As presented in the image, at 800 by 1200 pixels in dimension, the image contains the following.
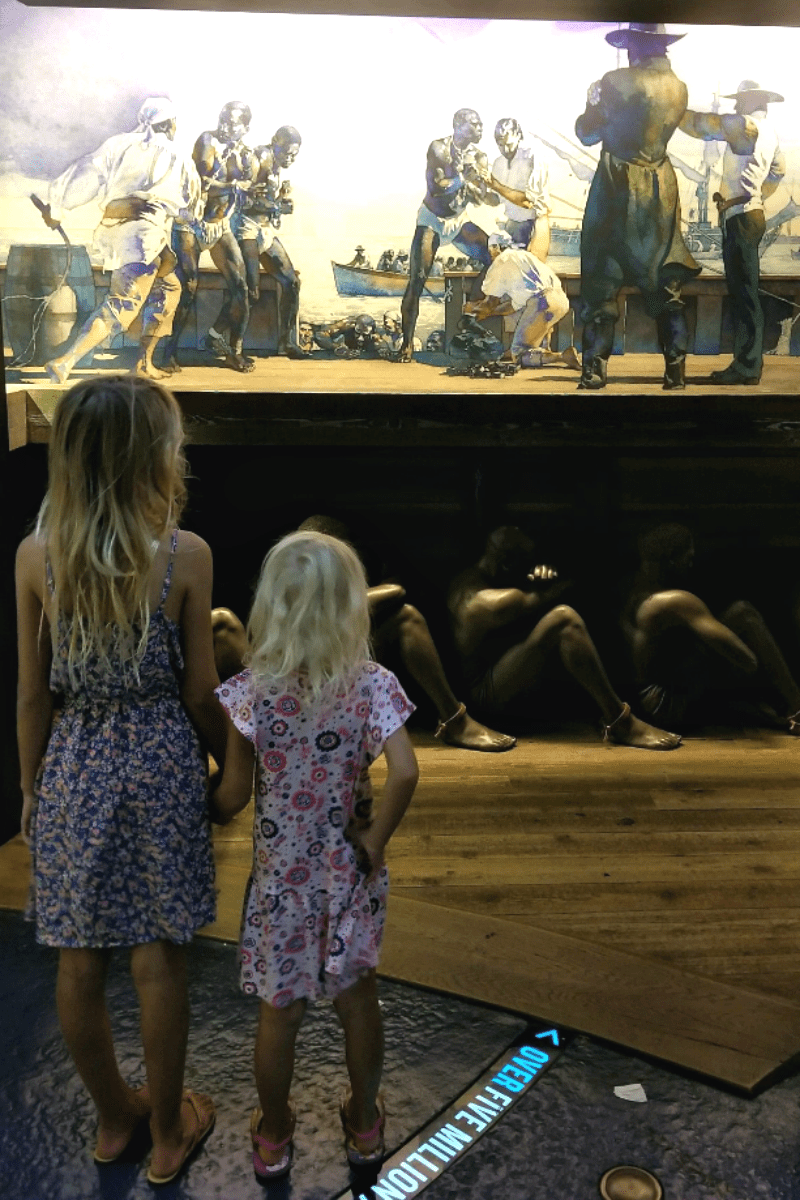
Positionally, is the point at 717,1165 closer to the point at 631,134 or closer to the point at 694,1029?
the point at 694,1029

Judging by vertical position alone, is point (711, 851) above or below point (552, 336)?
below

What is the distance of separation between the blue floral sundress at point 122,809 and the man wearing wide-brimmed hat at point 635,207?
3.25 m

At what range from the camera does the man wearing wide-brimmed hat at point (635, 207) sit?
5.07 metres

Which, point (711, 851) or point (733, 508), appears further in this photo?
point (733, 508)

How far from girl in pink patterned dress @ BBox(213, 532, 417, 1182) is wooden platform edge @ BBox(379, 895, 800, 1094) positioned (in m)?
0.78

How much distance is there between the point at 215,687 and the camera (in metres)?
2.47

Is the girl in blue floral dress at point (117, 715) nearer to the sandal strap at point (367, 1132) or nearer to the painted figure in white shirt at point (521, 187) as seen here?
the sandal strap at point (367, 1132)

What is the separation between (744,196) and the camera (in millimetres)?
5203

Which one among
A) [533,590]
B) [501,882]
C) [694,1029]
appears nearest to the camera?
[694,1029]

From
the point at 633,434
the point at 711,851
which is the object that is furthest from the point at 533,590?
the point at 711,851

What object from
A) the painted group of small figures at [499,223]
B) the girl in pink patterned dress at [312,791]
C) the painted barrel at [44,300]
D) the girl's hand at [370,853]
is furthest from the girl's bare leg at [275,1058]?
the painted barrel at [44,300]

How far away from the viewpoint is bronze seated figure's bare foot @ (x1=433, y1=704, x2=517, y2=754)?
5152 mm

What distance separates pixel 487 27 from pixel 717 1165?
13.7 feet

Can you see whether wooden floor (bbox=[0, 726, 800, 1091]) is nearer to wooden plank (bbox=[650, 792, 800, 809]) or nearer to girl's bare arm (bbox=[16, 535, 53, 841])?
wooden plank (bbox=[650, 792, 800, 809])
